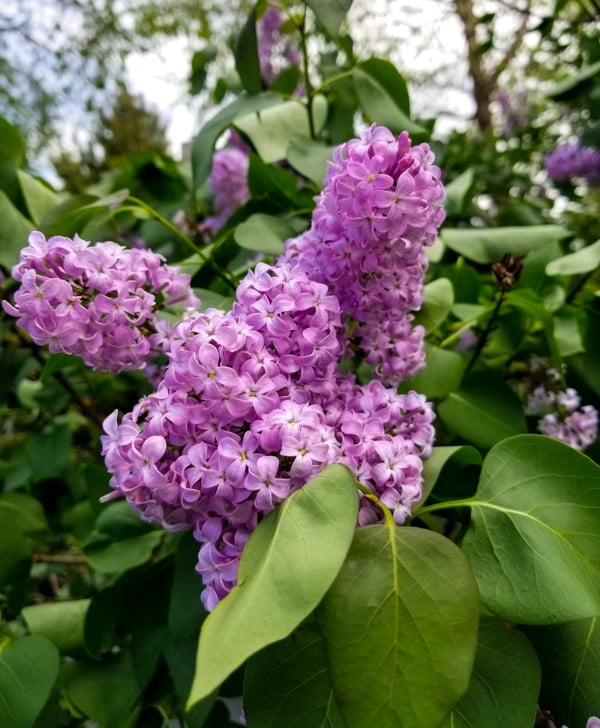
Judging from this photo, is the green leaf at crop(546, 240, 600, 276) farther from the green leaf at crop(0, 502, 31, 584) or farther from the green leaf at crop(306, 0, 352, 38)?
the green leaf at crop(0, 502, 31, 584)

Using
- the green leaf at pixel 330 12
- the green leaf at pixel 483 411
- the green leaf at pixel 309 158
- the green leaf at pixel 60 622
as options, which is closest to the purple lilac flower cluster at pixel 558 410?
the green leaf at pixel 483 411

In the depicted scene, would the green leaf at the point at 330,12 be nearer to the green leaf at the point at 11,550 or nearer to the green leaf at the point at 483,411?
the green leaf at the point at 483,411

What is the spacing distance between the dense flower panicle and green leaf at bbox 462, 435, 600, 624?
0.96 meters

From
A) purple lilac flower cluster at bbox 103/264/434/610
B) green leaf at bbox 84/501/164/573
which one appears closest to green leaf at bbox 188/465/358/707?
purple lilac flower cluster at bbox 103/264/434/610

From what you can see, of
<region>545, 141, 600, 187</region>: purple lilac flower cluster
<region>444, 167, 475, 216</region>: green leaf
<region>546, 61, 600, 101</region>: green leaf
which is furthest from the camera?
<region>545, 141, 600, 187</region>: purple lilac flower cluster

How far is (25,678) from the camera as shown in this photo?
0.72 meters

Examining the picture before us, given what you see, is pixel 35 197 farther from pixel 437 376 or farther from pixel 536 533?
pixel 536 533

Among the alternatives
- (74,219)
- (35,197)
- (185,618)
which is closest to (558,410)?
(185,618)

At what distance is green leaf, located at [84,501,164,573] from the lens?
3.00 feet

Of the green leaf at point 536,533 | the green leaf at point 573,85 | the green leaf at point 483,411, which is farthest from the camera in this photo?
the green leaf at point 573,85

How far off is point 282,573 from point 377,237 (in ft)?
1.04

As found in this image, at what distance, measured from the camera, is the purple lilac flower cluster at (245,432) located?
0.49 m

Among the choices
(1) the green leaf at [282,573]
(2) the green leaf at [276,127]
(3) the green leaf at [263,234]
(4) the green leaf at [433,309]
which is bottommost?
(1) the green leaf at [282,573]

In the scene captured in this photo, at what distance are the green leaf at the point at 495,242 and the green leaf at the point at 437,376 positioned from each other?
0.99 feet
